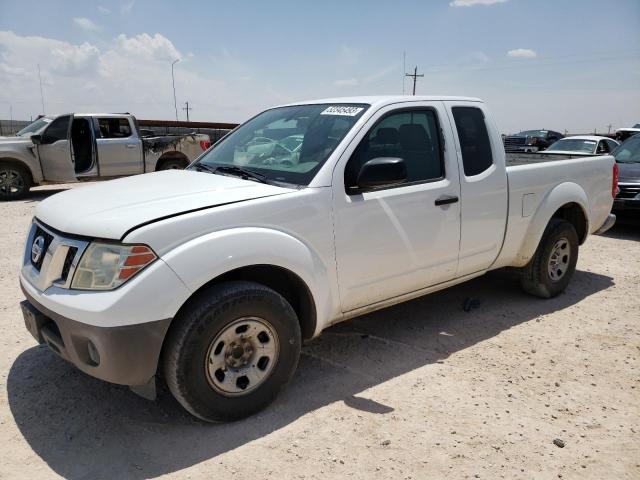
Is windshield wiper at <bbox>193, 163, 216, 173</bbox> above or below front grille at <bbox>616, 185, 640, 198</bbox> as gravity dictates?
above

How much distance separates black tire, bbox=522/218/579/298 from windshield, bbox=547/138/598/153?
8.11m

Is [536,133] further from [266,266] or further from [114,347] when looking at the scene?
[114,347]

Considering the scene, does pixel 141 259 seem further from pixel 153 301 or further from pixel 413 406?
pixel 413 406

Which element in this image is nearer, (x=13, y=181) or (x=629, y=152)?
(x=629, y=152)

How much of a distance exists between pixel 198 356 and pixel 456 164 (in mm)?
2335

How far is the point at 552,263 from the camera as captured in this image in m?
4.96

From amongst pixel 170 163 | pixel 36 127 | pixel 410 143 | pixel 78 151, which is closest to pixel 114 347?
pixel 410 143

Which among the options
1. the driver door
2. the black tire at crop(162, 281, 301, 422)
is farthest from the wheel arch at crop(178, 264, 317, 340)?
the driver door

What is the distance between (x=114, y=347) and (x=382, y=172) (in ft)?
5.84

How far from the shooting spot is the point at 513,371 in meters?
3.58

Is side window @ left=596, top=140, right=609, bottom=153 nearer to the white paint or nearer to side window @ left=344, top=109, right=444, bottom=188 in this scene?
the white paint

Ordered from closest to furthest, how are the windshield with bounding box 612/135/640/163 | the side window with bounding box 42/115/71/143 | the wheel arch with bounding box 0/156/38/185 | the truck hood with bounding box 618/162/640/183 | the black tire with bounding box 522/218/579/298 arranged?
1. the black tire with bounding box 522/218/579/298
2. the truck hood with bounding box 618/162/640/183
3. the windshield with bounding box 612/135/640/163
4. the wheel arch with bounding box 0/156/38/185
5. the side window with bounding box 42/115/71/143

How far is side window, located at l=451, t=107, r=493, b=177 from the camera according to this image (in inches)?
155

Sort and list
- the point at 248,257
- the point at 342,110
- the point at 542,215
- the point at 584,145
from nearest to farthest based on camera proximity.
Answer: the point at 248,257
the point at 342,110
the point at 542,215
the point at 584,145
